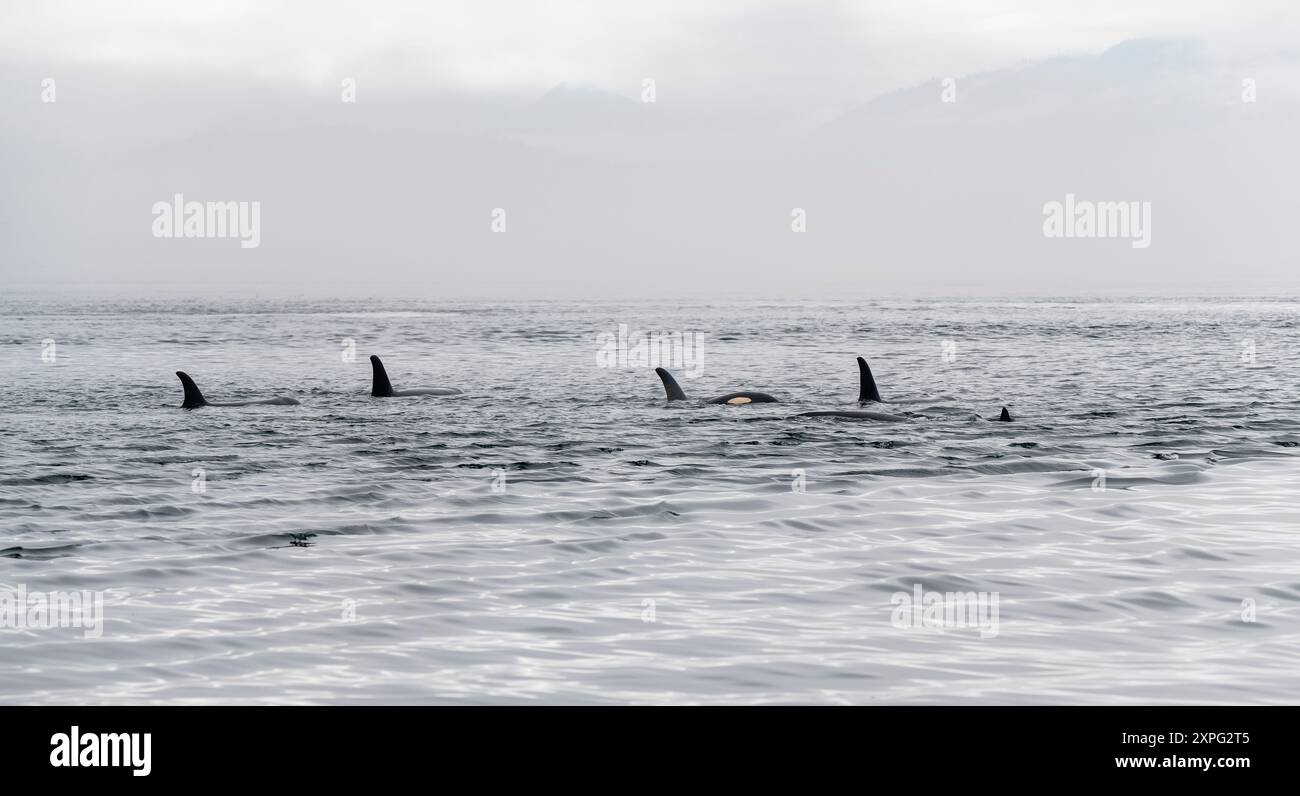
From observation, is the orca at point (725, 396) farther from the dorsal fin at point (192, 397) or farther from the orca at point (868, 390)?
the dorsal fin at point (192, 397)

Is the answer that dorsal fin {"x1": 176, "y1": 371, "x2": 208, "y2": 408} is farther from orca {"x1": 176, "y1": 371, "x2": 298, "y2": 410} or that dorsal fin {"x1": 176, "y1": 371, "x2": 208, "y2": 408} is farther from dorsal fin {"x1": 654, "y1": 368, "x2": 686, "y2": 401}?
dorsal fin {"x1": 654, "y1": 368, "x2": 686, "y2": 401}

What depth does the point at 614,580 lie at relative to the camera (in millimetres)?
13055

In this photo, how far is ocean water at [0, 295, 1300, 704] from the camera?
9.86 meters

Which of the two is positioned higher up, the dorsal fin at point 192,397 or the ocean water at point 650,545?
the dorsal fin at point 192,397

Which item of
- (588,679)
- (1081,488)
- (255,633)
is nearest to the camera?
(588,679)

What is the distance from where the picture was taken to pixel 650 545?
14820mm

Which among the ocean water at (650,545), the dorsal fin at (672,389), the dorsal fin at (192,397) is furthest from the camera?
the dorsal fin at (672,389)

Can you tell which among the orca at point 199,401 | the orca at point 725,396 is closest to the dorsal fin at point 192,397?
the orca at point 199,401

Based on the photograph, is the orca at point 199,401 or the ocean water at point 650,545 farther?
the orca at point 199,401

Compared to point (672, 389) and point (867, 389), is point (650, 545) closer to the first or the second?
point (672, 389)

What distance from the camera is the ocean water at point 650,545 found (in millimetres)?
9859
